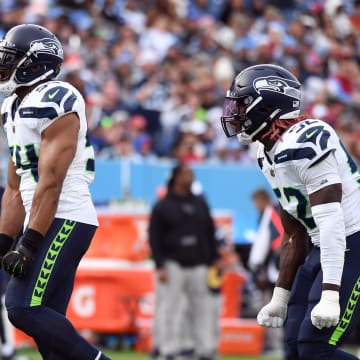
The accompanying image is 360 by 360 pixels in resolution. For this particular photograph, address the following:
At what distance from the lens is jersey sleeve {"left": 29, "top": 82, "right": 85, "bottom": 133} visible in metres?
5.72

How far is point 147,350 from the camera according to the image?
11672 mm

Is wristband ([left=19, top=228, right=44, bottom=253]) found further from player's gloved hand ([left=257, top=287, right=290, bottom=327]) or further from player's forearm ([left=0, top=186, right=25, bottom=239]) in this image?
A: player's gloved hand ([left=257, top=287, right=290, bottom=327])

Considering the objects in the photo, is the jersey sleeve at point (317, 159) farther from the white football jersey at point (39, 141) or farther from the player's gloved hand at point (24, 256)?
the player's gloved hand at point (24, 256)

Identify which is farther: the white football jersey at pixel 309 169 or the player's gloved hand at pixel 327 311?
the white football jersey at pixel 309 169

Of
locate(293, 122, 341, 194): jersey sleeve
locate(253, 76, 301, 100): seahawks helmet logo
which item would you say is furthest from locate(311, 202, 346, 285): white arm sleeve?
locate(253, 76, 301, 100): seahawks helmet logo

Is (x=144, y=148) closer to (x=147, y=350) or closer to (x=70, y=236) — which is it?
(x=147, y=350)

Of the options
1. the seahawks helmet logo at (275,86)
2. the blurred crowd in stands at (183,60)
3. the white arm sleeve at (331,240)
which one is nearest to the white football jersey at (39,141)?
the seahawks helmet logo at (275,86)

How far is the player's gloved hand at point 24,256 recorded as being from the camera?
560cm

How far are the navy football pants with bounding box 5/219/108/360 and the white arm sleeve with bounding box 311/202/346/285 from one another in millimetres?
1202

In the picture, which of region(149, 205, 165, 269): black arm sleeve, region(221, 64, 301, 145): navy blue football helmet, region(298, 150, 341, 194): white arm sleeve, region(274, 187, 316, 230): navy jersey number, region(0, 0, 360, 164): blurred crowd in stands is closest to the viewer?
region(298, 150, 341, 194): white arm sleeve

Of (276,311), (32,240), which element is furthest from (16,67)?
(276,311)

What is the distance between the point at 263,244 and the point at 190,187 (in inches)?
36.2

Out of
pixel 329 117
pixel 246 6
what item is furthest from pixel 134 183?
pixel 246 6

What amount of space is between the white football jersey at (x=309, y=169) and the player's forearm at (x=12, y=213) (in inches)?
53.6
